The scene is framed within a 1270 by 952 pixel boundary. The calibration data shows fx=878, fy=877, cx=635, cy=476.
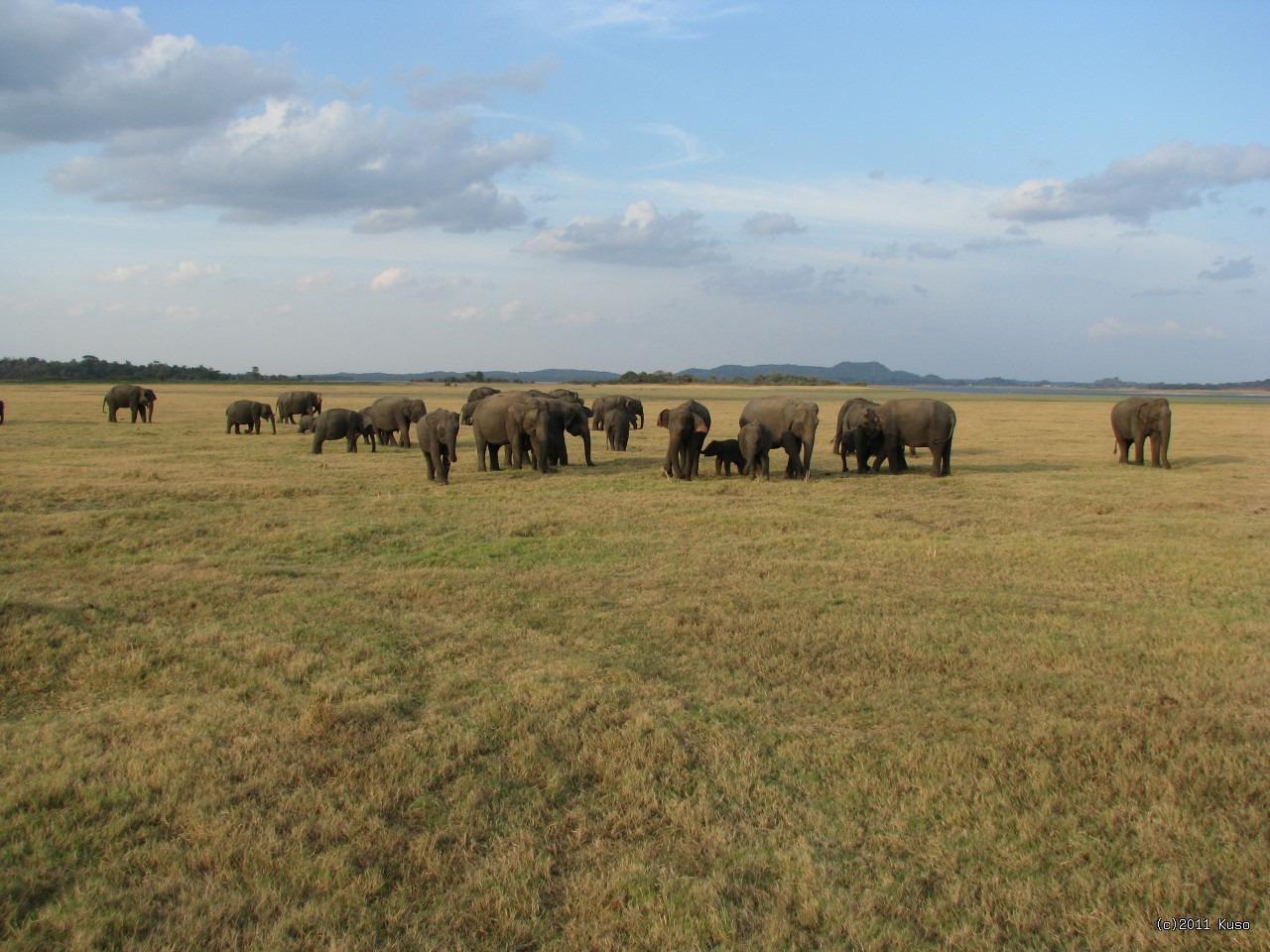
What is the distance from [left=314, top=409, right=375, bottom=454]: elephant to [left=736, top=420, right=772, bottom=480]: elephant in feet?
38.3

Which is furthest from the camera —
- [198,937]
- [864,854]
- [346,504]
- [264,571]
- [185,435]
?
[185,435]

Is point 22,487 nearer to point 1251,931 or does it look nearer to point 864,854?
point 864,854

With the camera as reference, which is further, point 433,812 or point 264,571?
point 264,571

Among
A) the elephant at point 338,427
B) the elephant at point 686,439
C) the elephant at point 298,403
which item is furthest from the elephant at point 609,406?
the elephant at point 686,439

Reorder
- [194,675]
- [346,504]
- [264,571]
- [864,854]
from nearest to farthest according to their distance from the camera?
[864,854]
[194,675]
[264,571]
[346,504]

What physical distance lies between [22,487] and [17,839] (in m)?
13.4

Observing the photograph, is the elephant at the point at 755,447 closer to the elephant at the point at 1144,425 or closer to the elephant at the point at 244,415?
the elephant at the point at 1144,425

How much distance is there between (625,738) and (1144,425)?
827 inches

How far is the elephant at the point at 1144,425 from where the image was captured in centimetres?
2170

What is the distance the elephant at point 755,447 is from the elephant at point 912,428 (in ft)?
9.84

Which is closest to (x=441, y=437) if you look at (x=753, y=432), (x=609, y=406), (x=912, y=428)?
(x=753, y=432)

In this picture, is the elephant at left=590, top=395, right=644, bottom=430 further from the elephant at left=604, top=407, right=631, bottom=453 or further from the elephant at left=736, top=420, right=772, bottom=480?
the elephant at left=736, top=420, right=772, bottom=480

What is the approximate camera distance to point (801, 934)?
12.4 ft

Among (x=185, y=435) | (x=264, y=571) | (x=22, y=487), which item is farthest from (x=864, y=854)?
(x=185, y=435)
